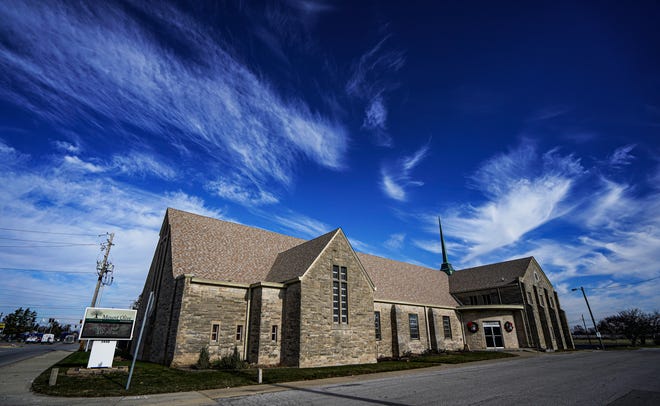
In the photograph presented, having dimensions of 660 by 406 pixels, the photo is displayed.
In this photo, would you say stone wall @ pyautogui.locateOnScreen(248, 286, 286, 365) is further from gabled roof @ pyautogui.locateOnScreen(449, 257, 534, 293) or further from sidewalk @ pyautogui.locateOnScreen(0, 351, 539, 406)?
gabled roof @ pyautogui.locateOnScreen(449, 257, 534, 293)

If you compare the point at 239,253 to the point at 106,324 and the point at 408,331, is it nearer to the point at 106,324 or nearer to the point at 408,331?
the point at 106,324

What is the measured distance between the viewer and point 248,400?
10109 millimetres

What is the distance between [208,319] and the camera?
19.8 metres

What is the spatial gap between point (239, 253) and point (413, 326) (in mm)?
18148

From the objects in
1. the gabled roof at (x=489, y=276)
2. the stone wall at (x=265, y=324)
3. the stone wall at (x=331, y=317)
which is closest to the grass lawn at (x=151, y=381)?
the stone wall at (x=265, y=324)

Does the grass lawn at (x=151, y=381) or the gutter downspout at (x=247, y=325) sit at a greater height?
the gutter downspout at (x=247, y=325)

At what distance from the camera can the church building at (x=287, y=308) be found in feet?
64.6

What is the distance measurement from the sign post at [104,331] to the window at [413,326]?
23.6 m

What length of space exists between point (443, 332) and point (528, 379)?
1994 cm

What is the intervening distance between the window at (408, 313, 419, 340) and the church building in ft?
0.30

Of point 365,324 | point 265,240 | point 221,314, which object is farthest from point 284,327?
point 265,240

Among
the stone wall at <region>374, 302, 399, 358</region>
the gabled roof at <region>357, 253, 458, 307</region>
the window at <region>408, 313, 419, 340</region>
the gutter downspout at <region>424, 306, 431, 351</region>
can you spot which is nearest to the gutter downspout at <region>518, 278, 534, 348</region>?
the gabled roof at <region>357, 253, 458, 307</region>

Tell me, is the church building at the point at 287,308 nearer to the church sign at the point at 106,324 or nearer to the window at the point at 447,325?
the window at the point at 447,325

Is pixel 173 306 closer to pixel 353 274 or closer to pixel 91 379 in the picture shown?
pixel 91 379
